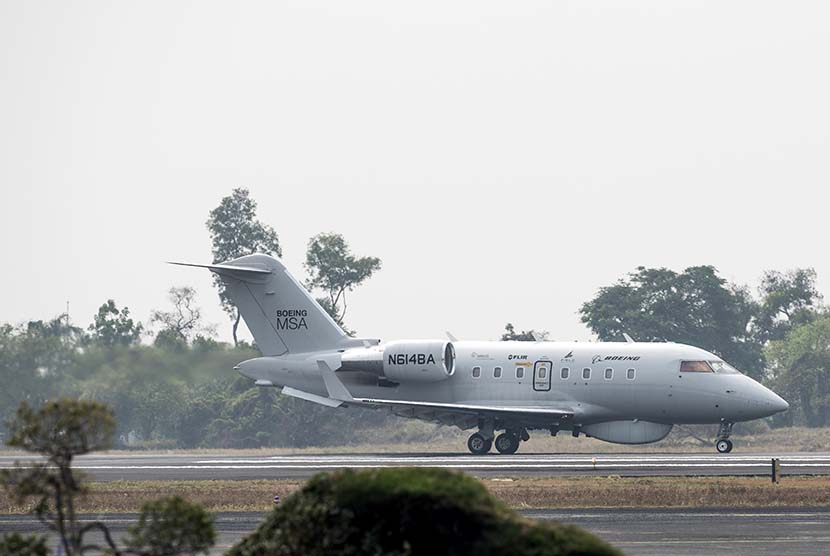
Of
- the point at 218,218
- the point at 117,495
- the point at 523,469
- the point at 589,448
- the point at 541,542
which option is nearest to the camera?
the point at 541,542

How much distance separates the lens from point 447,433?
68.5m

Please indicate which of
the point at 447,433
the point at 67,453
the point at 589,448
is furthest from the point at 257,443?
the point at 67,453

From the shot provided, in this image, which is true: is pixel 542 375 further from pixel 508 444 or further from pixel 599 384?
pixel 508 444

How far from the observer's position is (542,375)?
45.2 meters

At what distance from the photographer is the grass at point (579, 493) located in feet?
88.2

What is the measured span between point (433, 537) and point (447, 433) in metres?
59.1

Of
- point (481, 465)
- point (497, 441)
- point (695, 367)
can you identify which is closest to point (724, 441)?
point (695, 367)

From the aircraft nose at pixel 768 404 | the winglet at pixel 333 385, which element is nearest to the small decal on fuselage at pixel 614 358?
the aircraft nose at pixel 768 404

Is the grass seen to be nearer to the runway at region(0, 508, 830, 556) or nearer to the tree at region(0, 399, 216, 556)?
the runway at region(0, 508, 830, 556)

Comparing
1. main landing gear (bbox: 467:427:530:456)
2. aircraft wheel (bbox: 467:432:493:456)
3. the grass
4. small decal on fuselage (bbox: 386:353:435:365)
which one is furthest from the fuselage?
the grass

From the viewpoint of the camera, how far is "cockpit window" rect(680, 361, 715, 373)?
44156 mm

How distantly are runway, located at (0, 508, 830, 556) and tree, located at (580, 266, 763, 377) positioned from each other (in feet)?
176

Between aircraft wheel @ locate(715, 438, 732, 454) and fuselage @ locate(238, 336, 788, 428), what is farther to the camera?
aircraft wheel @ locate(715, 438, 732, 454)

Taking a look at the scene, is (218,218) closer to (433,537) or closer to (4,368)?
(4,368)
